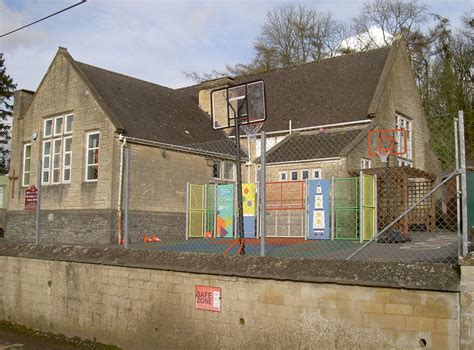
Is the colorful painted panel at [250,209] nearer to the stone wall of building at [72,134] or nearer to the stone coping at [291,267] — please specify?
the stone wall of building at [72,134]

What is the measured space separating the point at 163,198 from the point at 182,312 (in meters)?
15.2

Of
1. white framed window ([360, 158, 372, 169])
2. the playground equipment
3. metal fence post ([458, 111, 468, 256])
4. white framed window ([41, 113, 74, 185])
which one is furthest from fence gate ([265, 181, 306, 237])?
metal fence post ([458, 111, 468, 256])

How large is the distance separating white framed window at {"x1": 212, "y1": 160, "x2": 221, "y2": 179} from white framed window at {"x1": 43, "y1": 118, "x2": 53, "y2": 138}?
8034 millimetres

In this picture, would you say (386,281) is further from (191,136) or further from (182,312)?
(191,136)

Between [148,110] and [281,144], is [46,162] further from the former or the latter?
[281,144]

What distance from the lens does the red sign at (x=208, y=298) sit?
711cm

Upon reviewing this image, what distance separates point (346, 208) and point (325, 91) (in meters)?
12.0

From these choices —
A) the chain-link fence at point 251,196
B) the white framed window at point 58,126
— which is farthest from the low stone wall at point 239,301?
the white framed window at point 58,126

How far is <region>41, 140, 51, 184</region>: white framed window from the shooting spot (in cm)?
2416

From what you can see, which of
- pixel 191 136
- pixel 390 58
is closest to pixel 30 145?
pixel 191 136

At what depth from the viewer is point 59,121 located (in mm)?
24406

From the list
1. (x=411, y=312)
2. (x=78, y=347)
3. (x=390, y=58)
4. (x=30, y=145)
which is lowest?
(x=78, y=347)

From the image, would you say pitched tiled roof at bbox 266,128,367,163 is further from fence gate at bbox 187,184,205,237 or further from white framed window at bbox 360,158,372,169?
fence gate at bbox 187,184,205,237

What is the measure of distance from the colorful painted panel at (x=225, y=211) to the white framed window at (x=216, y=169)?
5060 millimetres
